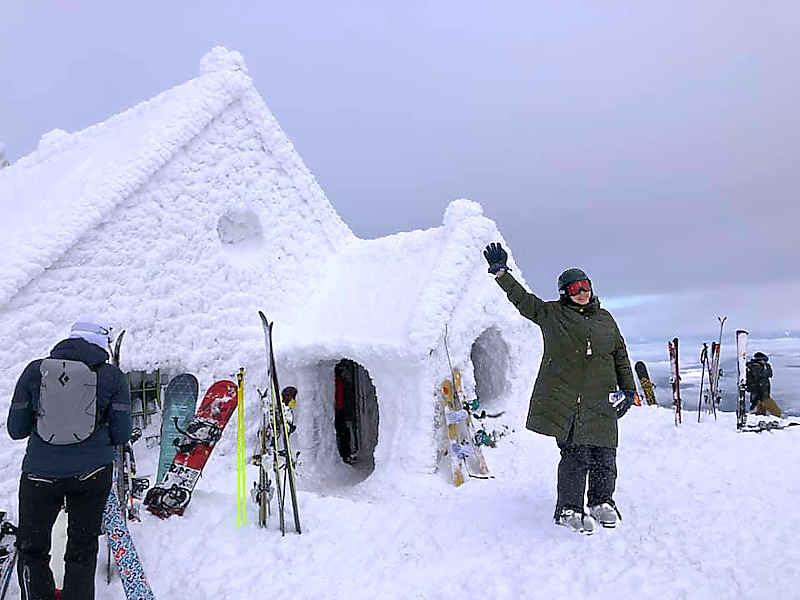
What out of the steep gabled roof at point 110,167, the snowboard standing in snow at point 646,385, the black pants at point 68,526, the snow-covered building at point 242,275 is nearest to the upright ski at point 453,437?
the snow-covered building at point 242,275

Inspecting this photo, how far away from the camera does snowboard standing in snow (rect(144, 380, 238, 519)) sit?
16.7ft

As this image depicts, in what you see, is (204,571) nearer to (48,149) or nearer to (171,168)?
(171,168)

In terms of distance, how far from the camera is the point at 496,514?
5133mm

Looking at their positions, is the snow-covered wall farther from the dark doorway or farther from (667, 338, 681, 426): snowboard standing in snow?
(667, 338, 681, 426): snowboard standing in snow

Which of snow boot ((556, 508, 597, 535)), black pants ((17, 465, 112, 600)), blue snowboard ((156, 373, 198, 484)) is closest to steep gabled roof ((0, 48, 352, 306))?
blue snowboard ((156, 373, 198, 484))

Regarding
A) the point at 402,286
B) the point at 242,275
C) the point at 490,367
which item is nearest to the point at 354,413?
the point at 490,367

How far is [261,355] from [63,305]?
9.06 feet

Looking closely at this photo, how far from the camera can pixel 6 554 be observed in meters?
3.82

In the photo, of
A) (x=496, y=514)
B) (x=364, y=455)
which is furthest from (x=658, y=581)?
(x=364, y=455)

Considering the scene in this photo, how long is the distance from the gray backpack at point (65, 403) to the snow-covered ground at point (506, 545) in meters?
1.48

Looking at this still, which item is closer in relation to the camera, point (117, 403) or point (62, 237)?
point (117, 403)

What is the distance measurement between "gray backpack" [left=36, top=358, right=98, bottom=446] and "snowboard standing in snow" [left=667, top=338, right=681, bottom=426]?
8.11 m

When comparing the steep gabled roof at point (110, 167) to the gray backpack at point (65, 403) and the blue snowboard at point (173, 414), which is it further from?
the gray backpack at point (65, 403)

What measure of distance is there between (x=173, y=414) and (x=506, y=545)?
149 inches
